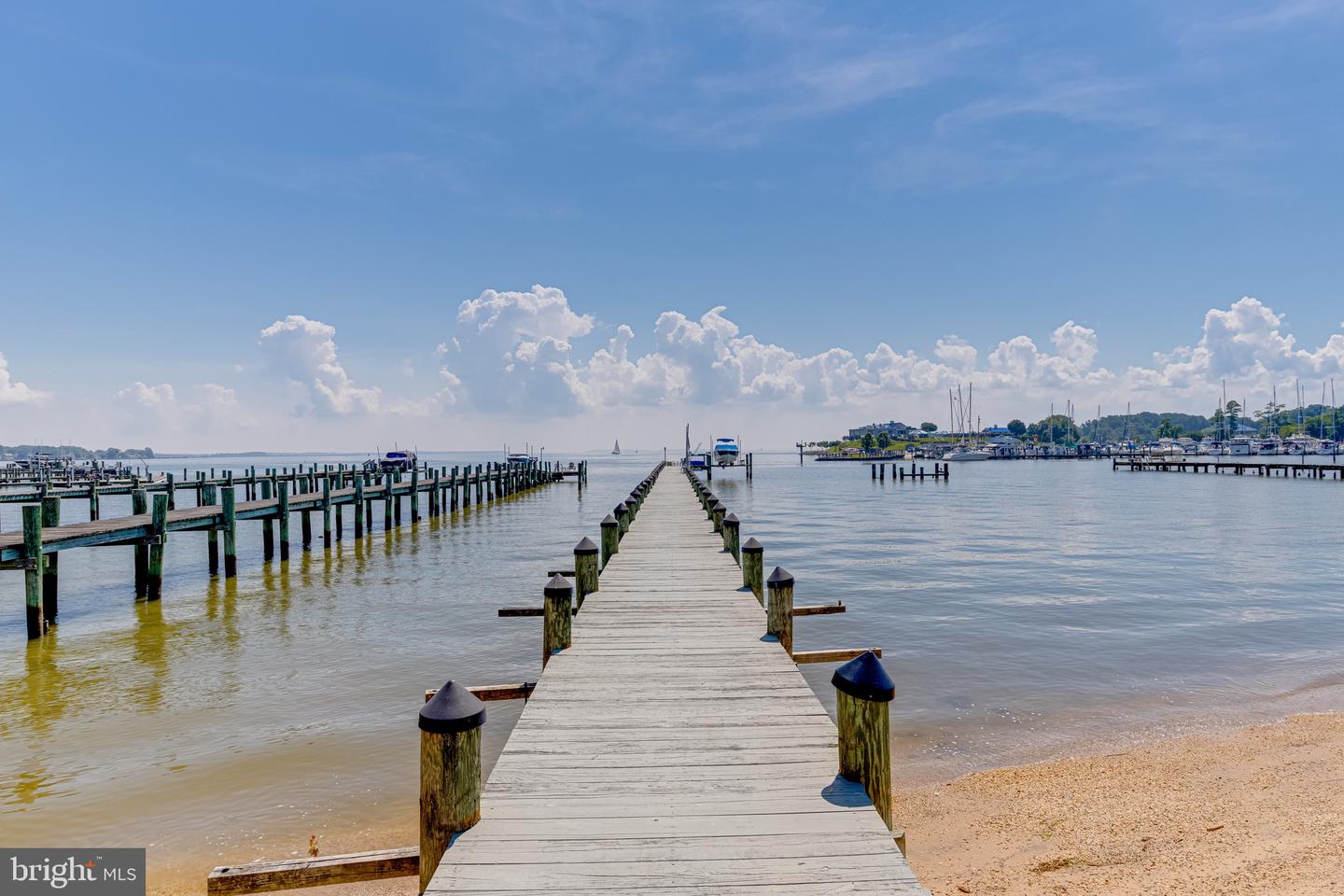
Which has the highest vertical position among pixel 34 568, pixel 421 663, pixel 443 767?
pixel 443 767

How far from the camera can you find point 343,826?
7539 millimetres

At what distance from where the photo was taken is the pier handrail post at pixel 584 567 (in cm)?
1056

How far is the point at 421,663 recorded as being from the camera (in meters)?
13.3

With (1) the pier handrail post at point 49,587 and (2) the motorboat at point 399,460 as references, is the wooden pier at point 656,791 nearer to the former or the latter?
(1) the pier handrail post at point 49,587

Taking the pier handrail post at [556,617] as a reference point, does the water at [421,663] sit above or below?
below

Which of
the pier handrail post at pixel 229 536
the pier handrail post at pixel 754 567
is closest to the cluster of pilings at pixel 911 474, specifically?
the pier handrail post at pixel 229 536

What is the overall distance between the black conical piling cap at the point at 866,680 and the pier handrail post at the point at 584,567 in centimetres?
630

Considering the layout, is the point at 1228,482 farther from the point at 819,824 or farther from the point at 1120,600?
the point at 819,824

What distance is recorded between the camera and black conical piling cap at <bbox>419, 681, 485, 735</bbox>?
4086 millimetres

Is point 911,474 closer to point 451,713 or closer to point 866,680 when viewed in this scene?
point 866,680

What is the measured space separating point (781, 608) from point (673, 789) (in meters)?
3.79

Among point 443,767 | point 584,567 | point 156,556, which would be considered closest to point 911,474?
point 156,556

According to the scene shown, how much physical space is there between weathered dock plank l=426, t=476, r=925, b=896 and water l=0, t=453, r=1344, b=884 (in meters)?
2.85

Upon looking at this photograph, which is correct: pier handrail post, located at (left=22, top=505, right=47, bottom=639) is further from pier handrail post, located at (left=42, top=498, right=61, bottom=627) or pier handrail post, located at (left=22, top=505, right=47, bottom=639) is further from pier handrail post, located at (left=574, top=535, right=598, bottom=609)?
pier handrail post, located at (left=574, top=535, right=598, bottom=609)
